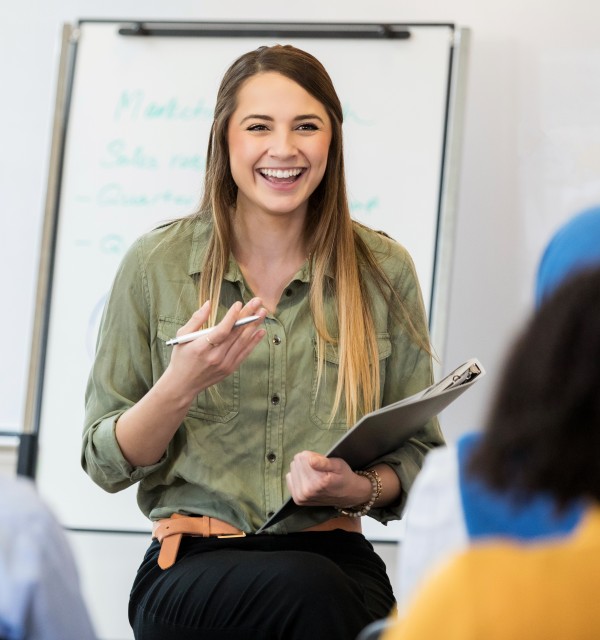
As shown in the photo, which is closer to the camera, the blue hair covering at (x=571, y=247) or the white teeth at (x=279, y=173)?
the blue hair covering at (x=571, y=247)

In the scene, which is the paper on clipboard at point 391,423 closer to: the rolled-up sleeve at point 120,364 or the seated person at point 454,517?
the rolled-up sleeve at point 120,364

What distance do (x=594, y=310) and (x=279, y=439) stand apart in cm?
110

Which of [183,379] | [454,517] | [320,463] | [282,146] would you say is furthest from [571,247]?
[282,146]

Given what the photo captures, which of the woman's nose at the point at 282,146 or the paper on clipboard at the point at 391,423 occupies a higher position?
the woman's nose at the point at 282,146

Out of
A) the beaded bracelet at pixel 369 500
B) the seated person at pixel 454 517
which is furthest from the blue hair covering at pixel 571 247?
the beaded bracelet at pixel 369 500

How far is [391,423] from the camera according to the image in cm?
157

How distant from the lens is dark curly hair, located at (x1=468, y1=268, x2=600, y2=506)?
78 cm

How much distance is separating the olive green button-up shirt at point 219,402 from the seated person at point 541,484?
1.00 m

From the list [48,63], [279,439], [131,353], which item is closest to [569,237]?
[279,439]

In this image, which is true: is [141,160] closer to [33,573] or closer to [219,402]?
[219,402]

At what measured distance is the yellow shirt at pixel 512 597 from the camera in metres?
0.72

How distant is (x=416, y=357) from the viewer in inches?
76.4

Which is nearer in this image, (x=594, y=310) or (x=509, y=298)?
(x=594, y=310)

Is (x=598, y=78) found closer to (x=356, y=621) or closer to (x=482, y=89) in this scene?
(x=482, y=89)
